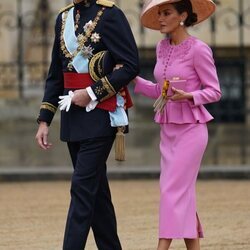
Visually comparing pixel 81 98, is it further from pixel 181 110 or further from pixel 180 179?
pixel 180 179

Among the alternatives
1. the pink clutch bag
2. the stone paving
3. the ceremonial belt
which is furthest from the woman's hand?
the stone paving

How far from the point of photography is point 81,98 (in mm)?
6410

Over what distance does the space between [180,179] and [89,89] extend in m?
0.74

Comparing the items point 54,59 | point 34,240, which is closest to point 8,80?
point 34,240

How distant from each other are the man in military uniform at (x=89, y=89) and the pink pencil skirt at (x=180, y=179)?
1.16ft

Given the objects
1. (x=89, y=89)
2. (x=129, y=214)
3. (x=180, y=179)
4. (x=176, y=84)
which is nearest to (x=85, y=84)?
(x=89, y=89)

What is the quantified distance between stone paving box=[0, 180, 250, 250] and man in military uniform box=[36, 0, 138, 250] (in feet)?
4.66

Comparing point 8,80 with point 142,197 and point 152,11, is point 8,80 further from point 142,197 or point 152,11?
point 152,11

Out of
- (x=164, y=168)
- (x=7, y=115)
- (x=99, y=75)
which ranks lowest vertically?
(x=7, y=115)

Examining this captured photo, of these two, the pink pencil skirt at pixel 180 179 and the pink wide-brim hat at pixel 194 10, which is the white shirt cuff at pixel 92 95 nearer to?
the pink pencil skirt at pixel 180 179

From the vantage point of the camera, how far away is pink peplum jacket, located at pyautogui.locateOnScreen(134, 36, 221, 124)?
21.3 ft

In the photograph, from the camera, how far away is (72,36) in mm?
6504

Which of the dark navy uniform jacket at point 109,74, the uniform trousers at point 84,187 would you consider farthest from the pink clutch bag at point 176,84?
the uniform trousers at point 84,187

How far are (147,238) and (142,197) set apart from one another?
7.35 ft
